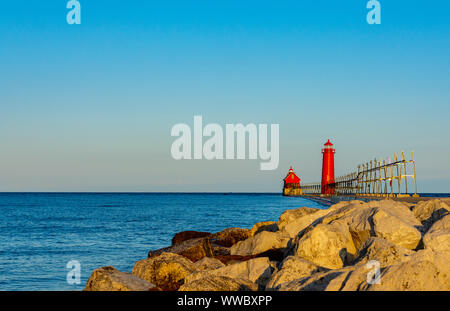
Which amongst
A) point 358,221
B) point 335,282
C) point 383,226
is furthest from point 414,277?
point 358,221

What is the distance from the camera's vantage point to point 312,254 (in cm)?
830

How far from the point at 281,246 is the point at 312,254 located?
10.2 feet

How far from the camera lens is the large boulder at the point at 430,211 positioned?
1077cm

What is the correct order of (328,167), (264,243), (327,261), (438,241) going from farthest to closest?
1. (328,167)
2. (264,243)
3. (327,261)
4. (438,241)

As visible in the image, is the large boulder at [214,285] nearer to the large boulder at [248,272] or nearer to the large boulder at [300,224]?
the large boulder at [248,272]

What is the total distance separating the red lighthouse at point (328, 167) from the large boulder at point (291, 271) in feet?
202

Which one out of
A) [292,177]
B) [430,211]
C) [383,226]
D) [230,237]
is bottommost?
[230,237]

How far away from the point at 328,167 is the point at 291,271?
6293 centimetres

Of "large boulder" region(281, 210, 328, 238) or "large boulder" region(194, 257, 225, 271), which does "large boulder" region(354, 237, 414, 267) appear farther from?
"large boulder" region(281, 210, 328, 238)

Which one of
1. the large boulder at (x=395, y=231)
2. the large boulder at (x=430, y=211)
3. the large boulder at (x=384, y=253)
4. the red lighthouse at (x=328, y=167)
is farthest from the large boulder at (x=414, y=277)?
the red lighthouse at (x=328, y=167)

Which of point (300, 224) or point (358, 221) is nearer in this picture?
point (358, 221)

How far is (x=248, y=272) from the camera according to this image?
7953mm

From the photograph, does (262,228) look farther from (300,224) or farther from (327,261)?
(327,261)
